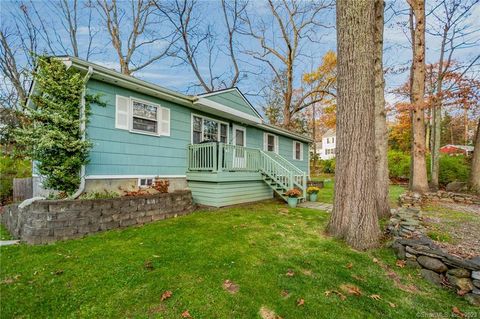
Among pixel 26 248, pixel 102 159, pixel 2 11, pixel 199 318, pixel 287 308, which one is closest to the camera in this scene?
pixel 199 318

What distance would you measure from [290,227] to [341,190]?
64.1 inches

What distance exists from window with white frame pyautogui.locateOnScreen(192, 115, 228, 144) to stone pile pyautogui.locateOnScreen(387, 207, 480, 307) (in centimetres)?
660

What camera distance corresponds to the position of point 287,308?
7.84ft

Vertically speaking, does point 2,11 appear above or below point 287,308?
above

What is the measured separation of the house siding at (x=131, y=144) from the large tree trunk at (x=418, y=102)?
9.26m

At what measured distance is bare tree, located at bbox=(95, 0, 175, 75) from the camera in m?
15.3

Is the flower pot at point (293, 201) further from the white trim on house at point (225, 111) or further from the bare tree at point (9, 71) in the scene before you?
the bare tree at point (9, 71)

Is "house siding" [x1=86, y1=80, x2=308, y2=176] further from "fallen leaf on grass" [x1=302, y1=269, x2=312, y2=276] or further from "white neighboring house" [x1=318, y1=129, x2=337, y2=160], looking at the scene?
"white neighboring house" [x1=318, y1=129, x2=337, y2=160]

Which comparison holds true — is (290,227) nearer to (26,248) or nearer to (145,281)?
(145,281)

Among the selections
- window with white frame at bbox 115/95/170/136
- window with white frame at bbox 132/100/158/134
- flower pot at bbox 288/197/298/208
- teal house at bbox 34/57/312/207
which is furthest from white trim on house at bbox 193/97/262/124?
flower pot at bbox 288/197/298/208

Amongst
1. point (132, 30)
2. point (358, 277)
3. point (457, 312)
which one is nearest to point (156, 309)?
point (358, 277)

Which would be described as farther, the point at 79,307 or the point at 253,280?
the point at 253,280

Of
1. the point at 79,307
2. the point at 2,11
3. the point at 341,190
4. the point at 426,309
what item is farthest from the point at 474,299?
the point at 2,11

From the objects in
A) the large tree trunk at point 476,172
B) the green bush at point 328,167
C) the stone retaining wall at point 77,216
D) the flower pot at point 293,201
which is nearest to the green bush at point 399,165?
the green bush at point 328,167
